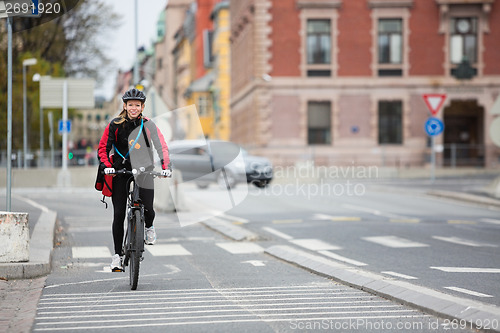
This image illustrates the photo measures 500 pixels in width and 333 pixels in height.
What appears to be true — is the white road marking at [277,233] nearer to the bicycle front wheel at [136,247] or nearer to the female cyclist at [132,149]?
the female cyclist at [132,149]

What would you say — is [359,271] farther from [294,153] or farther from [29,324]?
[294,153]

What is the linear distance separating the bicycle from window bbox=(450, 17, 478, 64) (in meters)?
42.4

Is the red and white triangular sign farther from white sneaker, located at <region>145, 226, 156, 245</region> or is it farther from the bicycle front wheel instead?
the bicycle front wheel

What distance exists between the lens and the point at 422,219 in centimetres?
1973

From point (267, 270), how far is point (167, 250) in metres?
3.08

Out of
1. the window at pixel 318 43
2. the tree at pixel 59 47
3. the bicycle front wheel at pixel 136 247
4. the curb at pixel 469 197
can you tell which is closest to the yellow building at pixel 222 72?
the tree at pixel 59 47

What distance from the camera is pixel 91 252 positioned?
1391cm

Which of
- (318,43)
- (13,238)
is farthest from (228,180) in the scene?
(13,238)

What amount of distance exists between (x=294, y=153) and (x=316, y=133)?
7.28 ft

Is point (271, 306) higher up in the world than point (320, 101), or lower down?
lower down

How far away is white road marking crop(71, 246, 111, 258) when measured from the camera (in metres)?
13.4

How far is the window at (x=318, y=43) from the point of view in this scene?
4997cm

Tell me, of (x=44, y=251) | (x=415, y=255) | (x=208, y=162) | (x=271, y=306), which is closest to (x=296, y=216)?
(x=415, y=255)

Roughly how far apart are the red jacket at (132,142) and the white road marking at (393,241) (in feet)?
18.3
